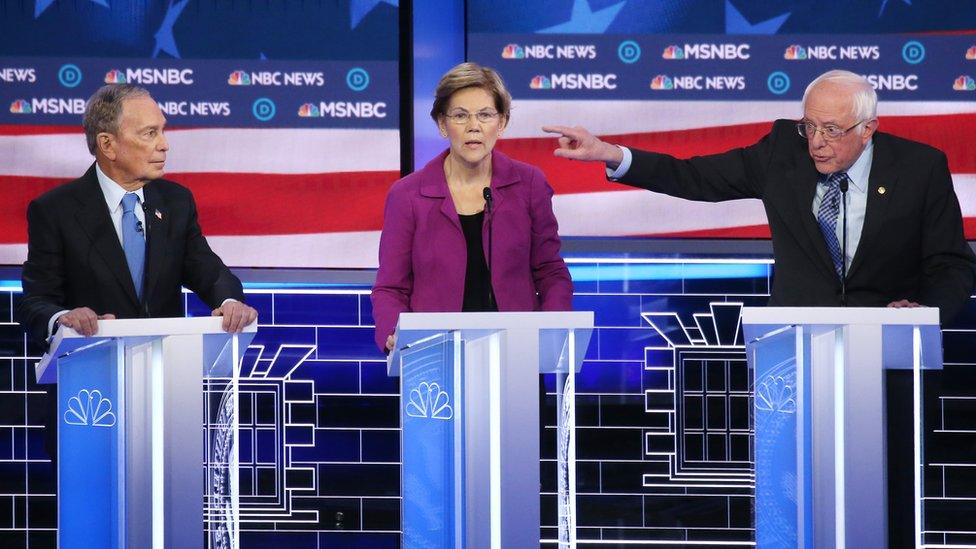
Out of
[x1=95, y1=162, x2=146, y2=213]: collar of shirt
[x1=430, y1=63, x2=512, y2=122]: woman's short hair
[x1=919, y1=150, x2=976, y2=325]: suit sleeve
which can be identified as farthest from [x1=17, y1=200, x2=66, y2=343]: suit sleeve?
[x1=919, y1=150, x2=976, y2=325]: suit sleeve

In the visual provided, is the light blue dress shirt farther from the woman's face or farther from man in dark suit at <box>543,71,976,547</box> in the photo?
the woman's face

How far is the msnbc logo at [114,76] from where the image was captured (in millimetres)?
5199

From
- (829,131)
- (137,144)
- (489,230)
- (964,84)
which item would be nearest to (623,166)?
(489,230)

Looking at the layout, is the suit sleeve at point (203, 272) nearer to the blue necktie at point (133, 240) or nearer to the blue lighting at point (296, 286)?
the blue necktie at point (133, 240)

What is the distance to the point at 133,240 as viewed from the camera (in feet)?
11.8

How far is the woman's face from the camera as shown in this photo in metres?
3.53

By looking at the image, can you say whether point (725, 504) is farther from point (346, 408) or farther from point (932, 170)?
point (932, 170)

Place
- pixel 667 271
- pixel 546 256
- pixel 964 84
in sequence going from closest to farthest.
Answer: pixel 546 256
pixel 964 84
pixel 667 271

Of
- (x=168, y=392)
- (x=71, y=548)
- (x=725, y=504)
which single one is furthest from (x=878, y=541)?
(x=725, y=504)

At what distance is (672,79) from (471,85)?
181 cm

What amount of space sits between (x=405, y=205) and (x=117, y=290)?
80 centimetres

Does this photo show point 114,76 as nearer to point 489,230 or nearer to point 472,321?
point 489,230

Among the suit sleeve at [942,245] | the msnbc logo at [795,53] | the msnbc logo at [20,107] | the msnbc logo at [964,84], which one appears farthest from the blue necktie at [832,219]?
the msnbc logo at [20,107]

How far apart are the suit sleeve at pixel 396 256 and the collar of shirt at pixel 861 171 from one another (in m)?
1.18
